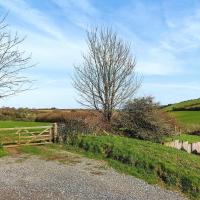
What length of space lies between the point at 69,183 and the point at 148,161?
583cm

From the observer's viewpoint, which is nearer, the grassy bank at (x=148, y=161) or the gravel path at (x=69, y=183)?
the gravel path at (x=69, y=183)

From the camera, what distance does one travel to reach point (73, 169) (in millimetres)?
23969

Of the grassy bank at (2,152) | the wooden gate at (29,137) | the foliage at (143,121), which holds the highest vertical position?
the foliage at (143,121)

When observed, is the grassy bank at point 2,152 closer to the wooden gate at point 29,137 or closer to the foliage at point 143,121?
the wooden gate at point 29,137

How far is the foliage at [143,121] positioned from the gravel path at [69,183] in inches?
518

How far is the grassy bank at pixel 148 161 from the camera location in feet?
73.3

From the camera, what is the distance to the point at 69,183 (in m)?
20.9

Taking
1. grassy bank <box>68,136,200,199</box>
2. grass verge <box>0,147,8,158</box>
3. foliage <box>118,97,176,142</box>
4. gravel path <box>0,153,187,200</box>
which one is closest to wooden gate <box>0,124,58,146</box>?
grass verge <box>0,147,8,158</box>

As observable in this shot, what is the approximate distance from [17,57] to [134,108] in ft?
44.1

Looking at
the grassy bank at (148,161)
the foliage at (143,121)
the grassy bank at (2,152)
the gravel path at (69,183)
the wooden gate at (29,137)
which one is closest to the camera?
the gravel path at (69,183)

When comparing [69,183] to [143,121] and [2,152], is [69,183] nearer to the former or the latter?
[2,152]

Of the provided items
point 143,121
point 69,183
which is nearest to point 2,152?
point 69,183

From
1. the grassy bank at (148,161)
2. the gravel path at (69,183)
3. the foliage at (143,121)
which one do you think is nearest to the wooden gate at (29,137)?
the grassy bank at (148,161)

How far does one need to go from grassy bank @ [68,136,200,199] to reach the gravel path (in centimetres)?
115
